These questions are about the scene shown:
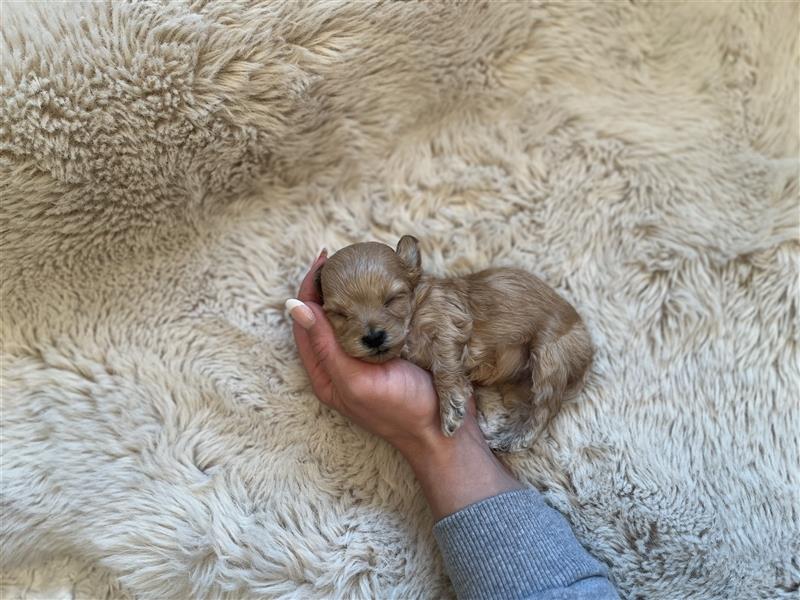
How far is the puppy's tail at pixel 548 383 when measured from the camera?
193 centimetres

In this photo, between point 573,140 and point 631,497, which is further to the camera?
point 573,140

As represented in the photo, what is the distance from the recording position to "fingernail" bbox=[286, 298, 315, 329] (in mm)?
1893

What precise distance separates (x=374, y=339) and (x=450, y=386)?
11.6 inches

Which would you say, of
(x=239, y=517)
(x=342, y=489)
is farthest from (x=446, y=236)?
(x=239, y=517)

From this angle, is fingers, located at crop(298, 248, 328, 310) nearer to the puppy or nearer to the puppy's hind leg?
the puppy

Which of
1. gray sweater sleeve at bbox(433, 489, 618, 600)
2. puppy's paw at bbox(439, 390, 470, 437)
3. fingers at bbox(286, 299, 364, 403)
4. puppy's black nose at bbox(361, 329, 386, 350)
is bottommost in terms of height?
gray sweater sleeve at bbox(433, 489, 618, 600)

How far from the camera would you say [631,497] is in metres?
1.91

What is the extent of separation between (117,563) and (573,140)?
2.06 metres

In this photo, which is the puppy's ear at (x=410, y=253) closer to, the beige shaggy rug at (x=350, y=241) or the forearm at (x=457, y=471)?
the beige shaggy rug at (x=350, y=241)

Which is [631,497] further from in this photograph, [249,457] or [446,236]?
[249,457]

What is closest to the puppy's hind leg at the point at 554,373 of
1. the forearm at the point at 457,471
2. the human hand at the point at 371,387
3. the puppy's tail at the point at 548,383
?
the puppy's tail at the point at 548,383

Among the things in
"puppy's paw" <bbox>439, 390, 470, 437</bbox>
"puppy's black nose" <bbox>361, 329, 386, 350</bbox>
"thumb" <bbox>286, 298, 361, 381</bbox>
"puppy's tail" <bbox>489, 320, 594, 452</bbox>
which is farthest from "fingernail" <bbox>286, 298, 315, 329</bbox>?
"puppy's tail" <bbox>489, 320, 594, 452</bbox>

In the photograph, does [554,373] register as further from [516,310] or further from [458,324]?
[458,324]

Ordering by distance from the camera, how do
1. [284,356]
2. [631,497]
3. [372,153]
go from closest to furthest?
[631,497], [284,356], [372,153]
